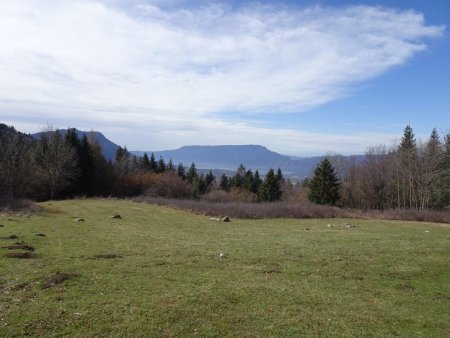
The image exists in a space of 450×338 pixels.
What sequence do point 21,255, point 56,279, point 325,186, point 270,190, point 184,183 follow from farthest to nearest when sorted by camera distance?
point 184,183, point 270,190, point 325,186, point 21,255, point 56,279

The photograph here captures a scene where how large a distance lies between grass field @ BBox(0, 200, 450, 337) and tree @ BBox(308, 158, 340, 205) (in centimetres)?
4364

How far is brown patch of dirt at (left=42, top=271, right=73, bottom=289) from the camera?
8.96m

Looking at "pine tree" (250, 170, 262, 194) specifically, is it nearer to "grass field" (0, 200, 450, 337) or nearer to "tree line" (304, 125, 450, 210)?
"tree line" (304, 125, 450, 210)

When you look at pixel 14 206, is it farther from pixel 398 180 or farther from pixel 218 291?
pixel 398 180

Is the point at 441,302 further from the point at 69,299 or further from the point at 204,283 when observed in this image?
the point at 69,299

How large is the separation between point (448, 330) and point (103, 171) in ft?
220

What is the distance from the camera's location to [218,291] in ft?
29.7

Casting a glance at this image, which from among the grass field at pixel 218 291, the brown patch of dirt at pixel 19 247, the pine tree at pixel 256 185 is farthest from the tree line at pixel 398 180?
the brown patch of dirt at pixel 19 247

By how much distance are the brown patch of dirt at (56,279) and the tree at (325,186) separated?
52204 millimetres

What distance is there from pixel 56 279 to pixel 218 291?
3.81m

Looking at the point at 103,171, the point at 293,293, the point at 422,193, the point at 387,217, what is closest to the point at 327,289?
the point at 293,293

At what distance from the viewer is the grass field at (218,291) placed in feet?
22.9

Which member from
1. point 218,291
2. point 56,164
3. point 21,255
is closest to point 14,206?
point 21,255

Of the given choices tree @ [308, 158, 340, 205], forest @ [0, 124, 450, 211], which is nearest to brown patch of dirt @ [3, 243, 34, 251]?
forest @ [0, 124, 450, 211]
